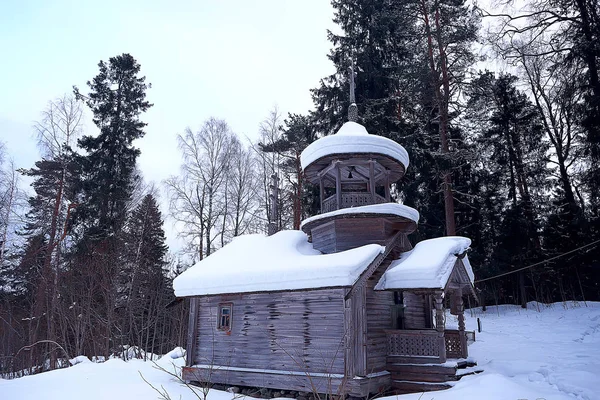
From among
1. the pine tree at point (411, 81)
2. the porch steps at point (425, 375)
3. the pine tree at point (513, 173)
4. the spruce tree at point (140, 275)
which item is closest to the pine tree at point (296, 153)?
the pine tree at point (411, 81)

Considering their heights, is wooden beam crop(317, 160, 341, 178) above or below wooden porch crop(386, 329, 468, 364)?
above

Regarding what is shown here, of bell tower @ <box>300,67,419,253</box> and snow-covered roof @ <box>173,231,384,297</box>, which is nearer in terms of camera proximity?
snow-covered roof @ <box>173,231,384,297</box>

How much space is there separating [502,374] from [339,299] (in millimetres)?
5058

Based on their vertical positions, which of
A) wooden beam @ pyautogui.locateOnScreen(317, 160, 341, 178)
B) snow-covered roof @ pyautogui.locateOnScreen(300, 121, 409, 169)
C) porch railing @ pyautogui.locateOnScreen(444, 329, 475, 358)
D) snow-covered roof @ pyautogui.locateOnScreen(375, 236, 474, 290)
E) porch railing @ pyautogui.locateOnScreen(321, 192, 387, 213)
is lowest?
porch railing @ pyautogui.locateOnScreen(444, 329, 475, 358)

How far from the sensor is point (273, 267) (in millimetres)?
12680

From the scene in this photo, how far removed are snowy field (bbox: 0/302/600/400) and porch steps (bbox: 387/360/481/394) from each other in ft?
1.28

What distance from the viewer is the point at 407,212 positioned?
13.8 meters

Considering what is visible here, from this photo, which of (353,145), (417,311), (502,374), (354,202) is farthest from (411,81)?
(502,374)

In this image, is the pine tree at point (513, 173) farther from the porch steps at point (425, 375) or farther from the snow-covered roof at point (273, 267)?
the snow-covered roof at point (273, 267)

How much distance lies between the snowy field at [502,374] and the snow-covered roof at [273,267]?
9.91ft

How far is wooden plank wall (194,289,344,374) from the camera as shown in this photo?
37.6ft

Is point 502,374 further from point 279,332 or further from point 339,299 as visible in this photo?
point 279,332

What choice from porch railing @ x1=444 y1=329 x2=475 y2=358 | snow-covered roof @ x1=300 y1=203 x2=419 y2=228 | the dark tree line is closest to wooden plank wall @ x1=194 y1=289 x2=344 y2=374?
snow-covered roof @ x1=300 y1=203 x2=419 y2=228

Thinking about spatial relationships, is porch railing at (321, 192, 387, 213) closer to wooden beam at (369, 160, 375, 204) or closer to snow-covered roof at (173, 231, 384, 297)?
wooden beam at (369, 160, 375, 204)
